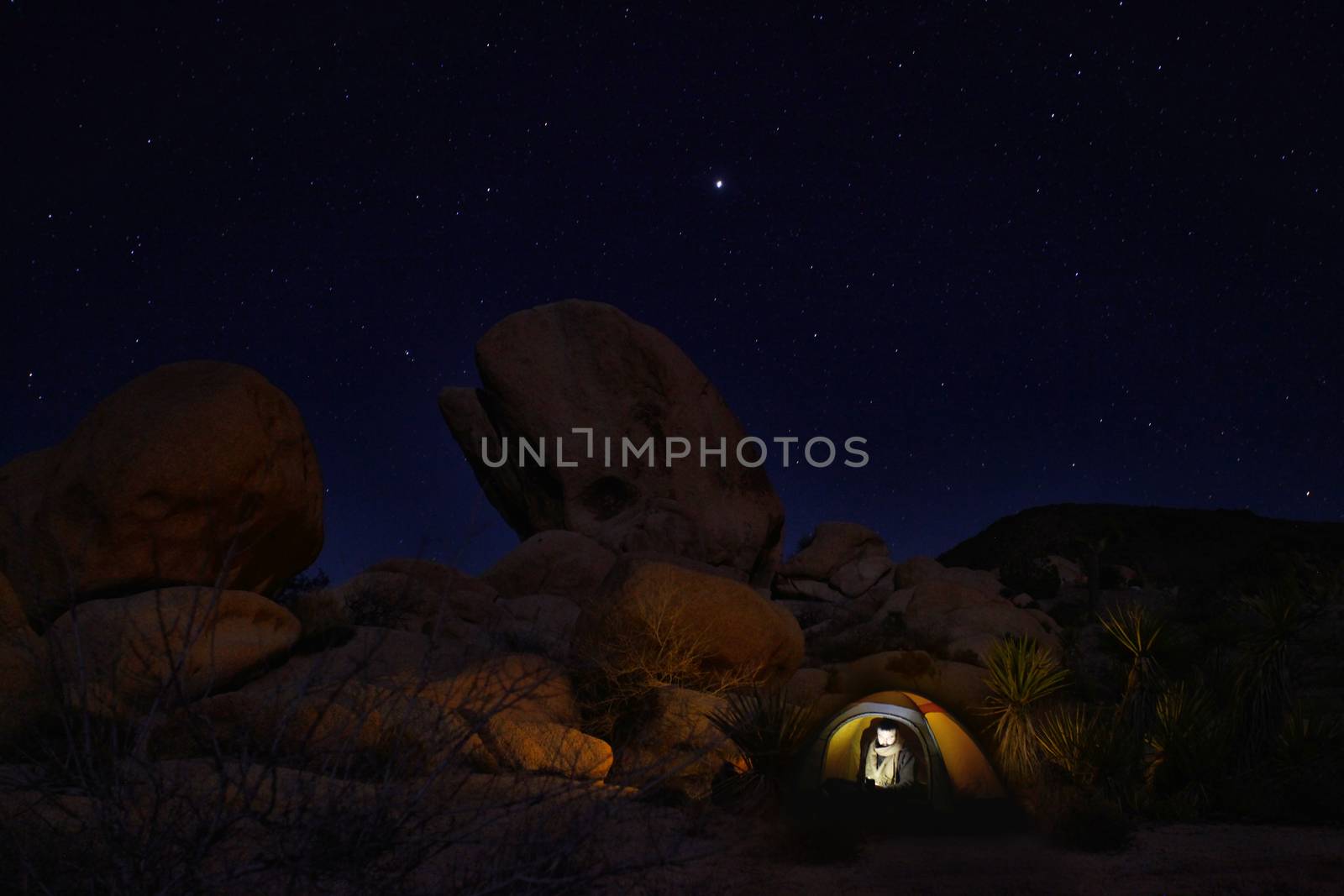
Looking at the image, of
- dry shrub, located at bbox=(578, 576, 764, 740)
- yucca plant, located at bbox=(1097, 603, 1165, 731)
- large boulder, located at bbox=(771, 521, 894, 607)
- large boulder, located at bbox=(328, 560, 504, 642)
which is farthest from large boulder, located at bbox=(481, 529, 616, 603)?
yucca plant, located at bbox=(1097, 603, 1165, 731)

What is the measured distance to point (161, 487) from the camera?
11.2 meters

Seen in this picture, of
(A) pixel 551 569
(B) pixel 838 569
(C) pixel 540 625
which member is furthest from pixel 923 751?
(B) pixel 838 569

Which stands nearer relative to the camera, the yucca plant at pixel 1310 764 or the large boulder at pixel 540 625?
the yucca plant at pixel 1310 764

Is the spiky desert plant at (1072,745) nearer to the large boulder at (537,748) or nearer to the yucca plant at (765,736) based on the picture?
the yucca plant at (765,736)

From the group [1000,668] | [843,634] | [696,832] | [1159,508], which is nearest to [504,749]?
[696,832]

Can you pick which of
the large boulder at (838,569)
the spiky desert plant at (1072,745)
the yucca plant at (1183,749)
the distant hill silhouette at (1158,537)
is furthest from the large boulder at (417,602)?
the distant hill silhouette at (1158,537)

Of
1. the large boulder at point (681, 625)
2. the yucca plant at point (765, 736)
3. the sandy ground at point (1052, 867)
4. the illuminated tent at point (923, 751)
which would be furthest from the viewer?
the large boulder at point (681, 625)

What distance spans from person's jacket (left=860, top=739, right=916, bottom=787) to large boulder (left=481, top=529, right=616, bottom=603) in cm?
1186

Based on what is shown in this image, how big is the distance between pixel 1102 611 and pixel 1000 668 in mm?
15831

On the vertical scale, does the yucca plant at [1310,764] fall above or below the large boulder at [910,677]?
below

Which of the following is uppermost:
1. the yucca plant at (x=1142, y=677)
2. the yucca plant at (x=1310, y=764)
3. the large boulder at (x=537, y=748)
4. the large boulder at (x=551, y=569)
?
the large boulder at (x=551, y=569)

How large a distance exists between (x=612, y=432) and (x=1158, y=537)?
119ft

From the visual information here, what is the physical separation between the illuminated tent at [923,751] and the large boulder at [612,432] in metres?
14.3

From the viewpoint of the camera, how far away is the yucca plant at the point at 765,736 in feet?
32.6
